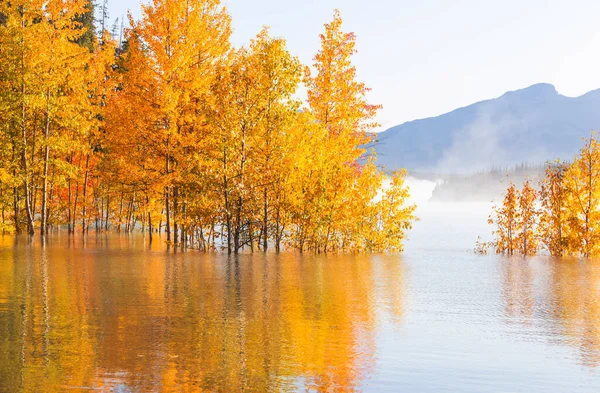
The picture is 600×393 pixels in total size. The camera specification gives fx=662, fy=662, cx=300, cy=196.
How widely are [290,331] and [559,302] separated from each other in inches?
328

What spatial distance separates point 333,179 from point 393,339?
21205mm

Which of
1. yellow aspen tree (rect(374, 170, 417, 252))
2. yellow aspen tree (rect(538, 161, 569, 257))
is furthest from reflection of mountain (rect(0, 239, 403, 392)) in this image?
yellow aspen tree (rect(538, 161, 569, 257))

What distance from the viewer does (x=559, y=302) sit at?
1702 cm

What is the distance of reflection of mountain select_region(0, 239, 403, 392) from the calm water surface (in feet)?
0.09

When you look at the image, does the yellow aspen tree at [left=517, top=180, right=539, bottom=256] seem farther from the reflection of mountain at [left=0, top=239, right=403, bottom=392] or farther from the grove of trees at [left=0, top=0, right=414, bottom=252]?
the reflection of mountain at [left=0, top=239, right=403, bottom=392]

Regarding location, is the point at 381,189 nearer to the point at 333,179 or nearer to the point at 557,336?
the point at 333,179

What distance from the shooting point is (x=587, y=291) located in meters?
19.4

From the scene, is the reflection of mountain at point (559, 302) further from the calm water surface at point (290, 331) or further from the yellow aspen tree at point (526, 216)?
the yellow aspen tree at point (526, 216)

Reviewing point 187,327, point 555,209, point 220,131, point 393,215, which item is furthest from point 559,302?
point 555,209

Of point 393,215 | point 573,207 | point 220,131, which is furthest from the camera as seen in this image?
point 573,207

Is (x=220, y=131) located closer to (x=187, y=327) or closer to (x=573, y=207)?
(x=187, y=327)

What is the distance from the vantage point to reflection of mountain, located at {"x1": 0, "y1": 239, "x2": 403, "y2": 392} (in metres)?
9.00

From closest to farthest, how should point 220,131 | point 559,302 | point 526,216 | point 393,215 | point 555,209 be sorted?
1. point 559,302
2. point 220,131
3. point 393,215
4. point 555,209
5. point 526,216

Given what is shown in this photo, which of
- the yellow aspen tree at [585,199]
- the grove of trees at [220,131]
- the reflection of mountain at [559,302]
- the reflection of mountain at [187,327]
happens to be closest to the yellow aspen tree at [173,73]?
the grove of trees at [220,131]
